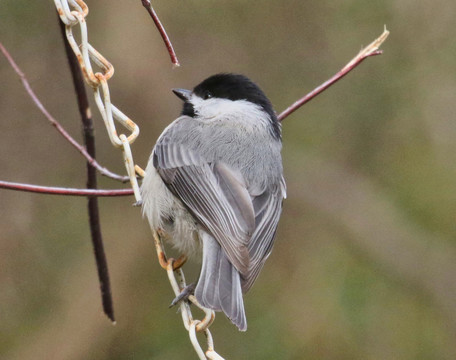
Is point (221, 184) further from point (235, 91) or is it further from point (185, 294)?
point (185, 294)

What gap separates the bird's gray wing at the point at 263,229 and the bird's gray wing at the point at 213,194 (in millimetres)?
38

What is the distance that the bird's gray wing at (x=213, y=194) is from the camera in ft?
8.62

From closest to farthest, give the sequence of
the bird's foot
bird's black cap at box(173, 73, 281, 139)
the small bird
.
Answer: the bird's foot < the small bird < bird's black cap at box(173, 73, 281, 139)

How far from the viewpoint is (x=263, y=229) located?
2.83 meters

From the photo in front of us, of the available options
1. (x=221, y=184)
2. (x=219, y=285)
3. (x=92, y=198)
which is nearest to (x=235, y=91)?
(x=221, y=184)

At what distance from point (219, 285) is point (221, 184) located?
1.85 feet

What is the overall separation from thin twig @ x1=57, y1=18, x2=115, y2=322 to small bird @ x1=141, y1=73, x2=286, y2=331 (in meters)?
0.25

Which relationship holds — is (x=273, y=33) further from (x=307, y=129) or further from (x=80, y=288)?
(x=80, y=288)

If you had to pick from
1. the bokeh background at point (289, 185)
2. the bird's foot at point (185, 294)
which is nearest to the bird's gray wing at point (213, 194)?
the bird's foot at point (185, 294)

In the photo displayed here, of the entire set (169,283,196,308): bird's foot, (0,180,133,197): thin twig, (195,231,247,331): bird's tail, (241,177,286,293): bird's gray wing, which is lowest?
(241,177,286,293): bird's gray wing

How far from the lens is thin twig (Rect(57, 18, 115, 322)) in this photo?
2.42 metres

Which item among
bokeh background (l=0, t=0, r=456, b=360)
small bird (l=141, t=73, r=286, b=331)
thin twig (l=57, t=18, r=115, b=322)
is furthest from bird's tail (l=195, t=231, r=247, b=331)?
bokeh background (l=0, t=0, r=456, b=360)

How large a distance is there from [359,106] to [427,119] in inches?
19.4

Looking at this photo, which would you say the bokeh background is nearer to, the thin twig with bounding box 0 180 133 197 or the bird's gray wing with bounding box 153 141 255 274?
the bird's gray wing with bounding box 153 141 255 274
